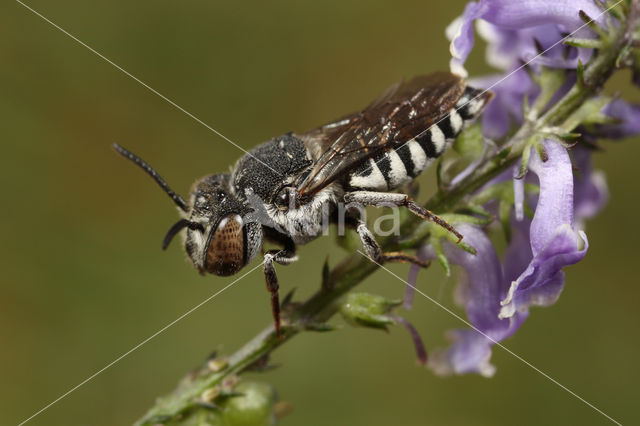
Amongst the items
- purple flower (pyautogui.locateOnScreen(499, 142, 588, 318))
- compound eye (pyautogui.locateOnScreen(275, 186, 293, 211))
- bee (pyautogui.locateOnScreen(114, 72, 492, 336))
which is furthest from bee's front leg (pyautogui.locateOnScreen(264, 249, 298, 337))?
purple flower (pyautogui.locateOnScreen(499, 142, 588, 318))

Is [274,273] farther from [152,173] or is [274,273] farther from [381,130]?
[381,130]

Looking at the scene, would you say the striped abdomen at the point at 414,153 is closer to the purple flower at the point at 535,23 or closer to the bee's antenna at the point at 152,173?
the purple flower at the point at 535,23

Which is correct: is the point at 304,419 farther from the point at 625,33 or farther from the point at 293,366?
the point at 625,33

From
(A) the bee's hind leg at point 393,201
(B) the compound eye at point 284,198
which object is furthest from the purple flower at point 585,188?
Result: (B) the compound eye at point 284,198

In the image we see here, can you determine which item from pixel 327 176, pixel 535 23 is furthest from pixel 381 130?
pixel 535 23

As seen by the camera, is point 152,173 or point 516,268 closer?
point 152,173

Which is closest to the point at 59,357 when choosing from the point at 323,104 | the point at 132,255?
the point at 132,255

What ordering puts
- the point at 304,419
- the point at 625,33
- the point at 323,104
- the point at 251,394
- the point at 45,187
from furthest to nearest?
1. the point at 323,104
2. the point at 45,187
3. the point at 304,419
4. the point at 251,394
5. the point at 625,33
